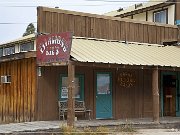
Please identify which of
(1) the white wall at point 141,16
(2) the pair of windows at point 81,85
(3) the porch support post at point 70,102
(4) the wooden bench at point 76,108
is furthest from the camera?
(1) the white wall at point 141,16

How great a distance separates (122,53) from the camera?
58.2 ft

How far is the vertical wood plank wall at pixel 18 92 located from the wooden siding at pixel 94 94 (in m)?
0.45

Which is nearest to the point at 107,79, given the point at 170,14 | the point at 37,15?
the point at 37,15

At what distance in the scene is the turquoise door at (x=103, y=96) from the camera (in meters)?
18.2

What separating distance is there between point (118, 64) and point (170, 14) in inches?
340

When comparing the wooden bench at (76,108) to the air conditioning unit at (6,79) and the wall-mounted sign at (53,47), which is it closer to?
the wall-mounted sign at (53,47)

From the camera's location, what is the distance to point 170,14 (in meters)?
23.5

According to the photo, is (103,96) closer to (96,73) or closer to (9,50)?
(96,73)

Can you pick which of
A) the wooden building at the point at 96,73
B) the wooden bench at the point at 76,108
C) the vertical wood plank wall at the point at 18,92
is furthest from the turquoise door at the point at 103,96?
the vertical wood plank wall at the point at 18,92

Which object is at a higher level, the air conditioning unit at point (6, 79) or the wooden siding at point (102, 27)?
the wooden siding at point (102, 27)

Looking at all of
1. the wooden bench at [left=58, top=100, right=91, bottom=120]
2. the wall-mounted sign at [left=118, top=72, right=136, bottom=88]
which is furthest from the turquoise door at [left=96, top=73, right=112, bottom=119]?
the wooden bench at [left=58, top=100, right=91, bottom=120]

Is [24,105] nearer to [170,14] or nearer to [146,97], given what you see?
[146,97]

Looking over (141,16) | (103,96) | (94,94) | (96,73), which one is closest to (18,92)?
(94,94)

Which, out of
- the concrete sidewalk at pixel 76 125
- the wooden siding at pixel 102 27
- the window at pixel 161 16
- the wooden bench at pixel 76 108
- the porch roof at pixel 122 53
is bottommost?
the concrete sidewalk at pixel 76 125
